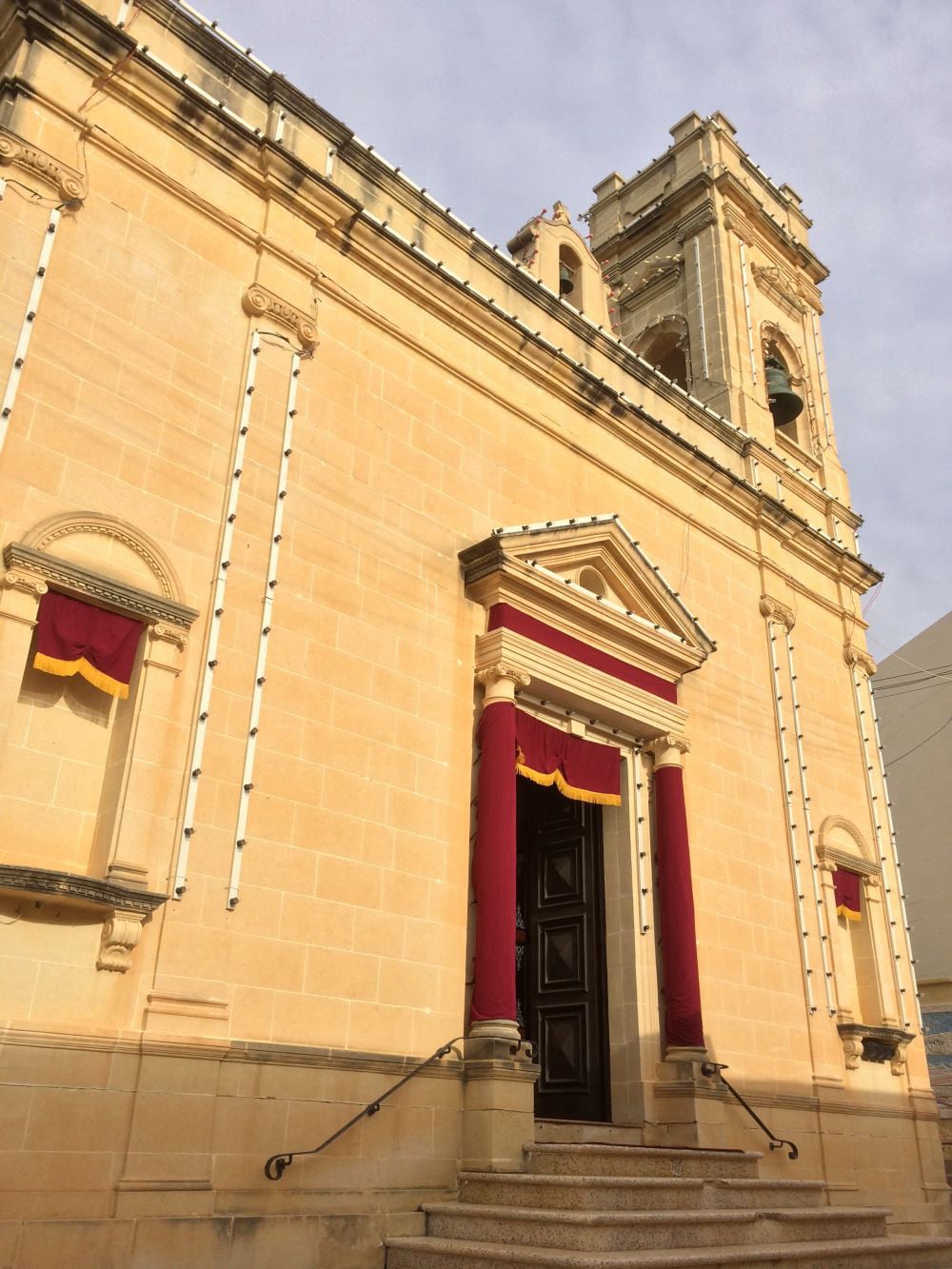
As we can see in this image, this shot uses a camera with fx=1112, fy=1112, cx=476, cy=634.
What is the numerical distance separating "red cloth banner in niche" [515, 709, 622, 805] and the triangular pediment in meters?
1.14

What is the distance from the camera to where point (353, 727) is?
9.84 meters

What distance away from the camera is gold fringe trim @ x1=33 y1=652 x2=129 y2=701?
804 cm

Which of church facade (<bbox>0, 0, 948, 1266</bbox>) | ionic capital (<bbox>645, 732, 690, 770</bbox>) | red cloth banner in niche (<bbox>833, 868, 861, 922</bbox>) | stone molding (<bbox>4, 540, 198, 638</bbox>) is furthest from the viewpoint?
red cloth banner in niche (<bbox>833, 868, 861, 922</bbox>)

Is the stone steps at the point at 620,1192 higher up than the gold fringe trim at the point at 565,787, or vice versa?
the gold fringe trim at the point at 565,787

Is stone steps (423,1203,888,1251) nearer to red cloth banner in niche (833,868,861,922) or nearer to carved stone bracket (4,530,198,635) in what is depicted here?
carved stone bracket (4,530,198,635)

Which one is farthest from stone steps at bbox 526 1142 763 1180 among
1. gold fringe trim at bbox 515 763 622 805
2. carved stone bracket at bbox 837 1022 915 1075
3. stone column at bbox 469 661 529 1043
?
carved stone bracket at bbox 837 1022 915 1075

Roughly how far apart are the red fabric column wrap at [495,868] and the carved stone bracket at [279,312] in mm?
4039

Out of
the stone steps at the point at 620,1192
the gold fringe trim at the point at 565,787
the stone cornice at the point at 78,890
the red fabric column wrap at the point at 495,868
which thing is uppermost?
the gold fringe trim at the point at 565,787

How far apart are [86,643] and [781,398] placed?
1397cm

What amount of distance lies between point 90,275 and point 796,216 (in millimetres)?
16787

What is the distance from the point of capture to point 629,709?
12.5 meters

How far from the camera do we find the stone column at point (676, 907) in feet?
38.3

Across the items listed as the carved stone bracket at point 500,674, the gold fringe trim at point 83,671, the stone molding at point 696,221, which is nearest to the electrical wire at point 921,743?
the stone molding at point 696,221

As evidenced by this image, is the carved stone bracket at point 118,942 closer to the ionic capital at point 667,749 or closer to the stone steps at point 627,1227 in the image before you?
the stone steps at point 627,1227
